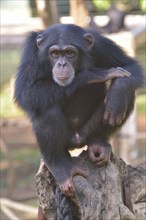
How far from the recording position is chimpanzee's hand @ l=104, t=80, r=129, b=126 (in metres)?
2.62

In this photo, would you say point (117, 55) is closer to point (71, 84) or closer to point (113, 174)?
point (71, 84)

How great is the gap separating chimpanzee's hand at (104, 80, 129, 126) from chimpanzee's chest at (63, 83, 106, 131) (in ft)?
0.54

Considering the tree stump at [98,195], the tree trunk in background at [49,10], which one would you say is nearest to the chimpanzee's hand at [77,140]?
the tree stump at [98,195]

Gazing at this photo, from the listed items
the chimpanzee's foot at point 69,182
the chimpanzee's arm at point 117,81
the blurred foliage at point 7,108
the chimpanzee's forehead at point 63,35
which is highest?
the chimpanzee's forehead at point 63,35

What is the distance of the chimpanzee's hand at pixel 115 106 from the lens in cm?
262

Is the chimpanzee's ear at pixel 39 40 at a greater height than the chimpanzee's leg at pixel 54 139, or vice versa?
the chimpanzee's ear at pixel 39 40

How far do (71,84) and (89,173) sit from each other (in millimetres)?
458

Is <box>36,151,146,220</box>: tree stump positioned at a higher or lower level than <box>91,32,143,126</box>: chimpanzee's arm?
lower

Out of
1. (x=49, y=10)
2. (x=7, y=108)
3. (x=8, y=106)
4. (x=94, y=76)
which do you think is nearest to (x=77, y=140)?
(x=94, y=76)

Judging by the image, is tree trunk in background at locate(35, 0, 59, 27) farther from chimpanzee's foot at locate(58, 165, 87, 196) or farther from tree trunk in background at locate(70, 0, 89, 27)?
chimpanzee's foot at locate(58, 165, 87, 196)

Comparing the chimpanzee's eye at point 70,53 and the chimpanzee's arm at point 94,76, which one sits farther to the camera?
the chimpanzee's eye at point 70,53

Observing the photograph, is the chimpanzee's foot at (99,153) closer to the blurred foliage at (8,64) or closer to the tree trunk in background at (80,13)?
the tree trunk in background at (80,13)

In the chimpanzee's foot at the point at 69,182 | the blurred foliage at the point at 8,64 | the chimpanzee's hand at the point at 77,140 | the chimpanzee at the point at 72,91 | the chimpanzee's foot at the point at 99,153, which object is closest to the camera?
the chimpanzee's foot at the point at 69,182

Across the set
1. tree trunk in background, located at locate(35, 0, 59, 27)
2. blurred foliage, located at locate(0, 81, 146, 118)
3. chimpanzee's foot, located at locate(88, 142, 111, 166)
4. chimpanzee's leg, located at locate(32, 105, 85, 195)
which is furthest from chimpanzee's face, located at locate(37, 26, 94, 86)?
blurred foliage, located at locate(0, 81, 146, 118)
